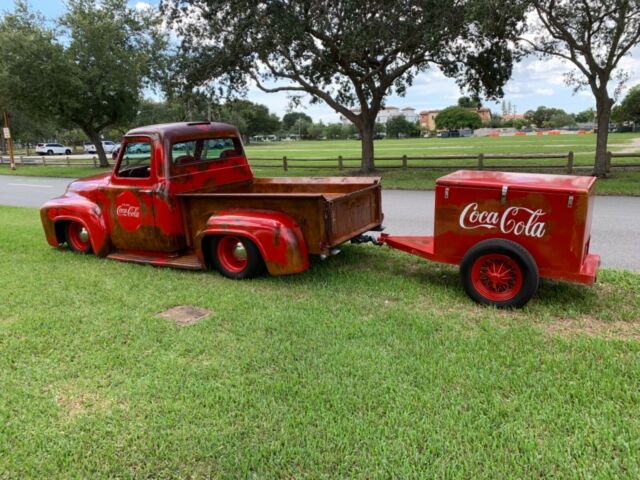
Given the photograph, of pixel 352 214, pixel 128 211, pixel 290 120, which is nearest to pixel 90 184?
pixel 128 211

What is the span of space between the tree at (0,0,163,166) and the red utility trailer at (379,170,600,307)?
25710mm

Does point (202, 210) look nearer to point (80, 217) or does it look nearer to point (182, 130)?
point (182, 130)

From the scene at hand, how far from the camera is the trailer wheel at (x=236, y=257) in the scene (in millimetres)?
5668

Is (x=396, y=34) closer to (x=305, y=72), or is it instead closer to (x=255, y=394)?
(x=305, y=72)

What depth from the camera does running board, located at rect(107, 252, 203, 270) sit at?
241 inches

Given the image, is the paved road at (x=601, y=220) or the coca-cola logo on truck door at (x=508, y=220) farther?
the paved road at (x=601, y=220)

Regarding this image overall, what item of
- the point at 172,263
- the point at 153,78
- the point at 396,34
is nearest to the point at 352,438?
the point at 172,263

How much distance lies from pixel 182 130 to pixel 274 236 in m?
2.25

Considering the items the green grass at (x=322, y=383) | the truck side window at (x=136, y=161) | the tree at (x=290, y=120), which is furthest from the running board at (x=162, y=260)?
the tree at (x=290, y=120)

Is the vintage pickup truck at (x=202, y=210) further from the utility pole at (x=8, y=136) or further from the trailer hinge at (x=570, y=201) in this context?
the utility pole at (x=8, y=136)

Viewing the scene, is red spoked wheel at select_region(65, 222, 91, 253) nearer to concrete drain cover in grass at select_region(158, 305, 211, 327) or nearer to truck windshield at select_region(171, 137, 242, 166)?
truck windshield at select_region(171, 137, 242, 166)

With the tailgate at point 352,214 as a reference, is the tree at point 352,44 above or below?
above

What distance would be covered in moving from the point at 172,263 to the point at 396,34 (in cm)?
1225

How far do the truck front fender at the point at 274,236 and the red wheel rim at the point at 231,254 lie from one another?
304mm
